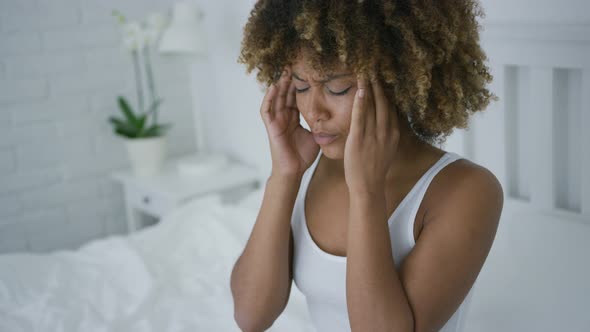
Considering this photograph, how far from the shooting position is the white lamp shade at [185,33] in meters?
2.62

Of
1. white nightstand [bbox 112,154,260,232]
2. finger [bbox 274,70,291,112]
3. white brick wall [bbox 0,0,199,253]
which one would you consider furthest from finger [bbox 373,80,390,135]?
white brick wall [bbox 0,0,199,253]

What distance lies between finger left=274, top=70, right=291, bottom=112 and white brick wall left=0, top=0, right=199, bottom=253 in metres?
1.76

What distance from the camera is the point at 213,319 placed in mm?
1620

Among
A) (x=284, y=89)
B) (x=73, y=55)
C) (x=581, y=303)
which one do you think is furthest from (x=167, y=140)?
(x=581, y=303)

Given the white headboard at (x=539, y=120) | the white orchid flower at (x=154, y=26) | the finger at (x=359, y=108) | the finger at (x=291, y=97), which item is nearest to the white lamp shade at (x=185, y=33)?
the white orchid flower at (x=154, y=26)

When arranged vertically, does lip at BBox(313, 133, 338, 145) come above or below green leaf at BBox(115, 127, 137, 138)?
above

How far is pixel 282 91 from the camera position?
122cm

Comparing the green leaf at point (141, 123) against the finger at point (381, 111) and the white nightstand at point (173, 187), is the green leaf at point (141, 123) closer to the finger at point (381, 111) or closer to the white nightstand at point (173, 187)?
the white nightstand at point (173, 187)

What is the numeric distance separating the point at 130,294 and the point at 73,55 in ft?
4.48

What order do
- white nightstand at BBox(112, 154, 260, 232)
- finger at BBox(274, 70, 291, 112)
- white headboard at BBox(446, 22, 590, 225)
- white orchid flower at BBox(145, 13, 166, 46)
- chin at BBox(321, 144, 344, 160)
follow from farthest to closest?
white orchid flower at BBox(145, 13, 166, 46)
white nightstand at BBox(112, 154, 260, 232)
white headboard at BBox(446, 22, 590, 225)
finger at BBox(274, 70, 291, 112)
chin at BBox(321, 144, 344, 160)

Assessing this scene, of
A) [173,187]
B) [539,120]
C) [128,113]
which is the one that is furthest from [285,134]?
[128,113]

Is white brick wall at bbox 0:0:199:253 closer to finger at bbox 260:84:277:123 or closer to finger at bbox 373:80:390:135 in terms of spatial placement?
finger at bbox 260:84:277:123

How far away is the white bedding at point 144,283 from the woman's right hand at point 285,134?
19.1 inches

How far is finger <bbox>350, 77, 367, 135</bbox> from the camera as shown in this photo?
0.99 m
